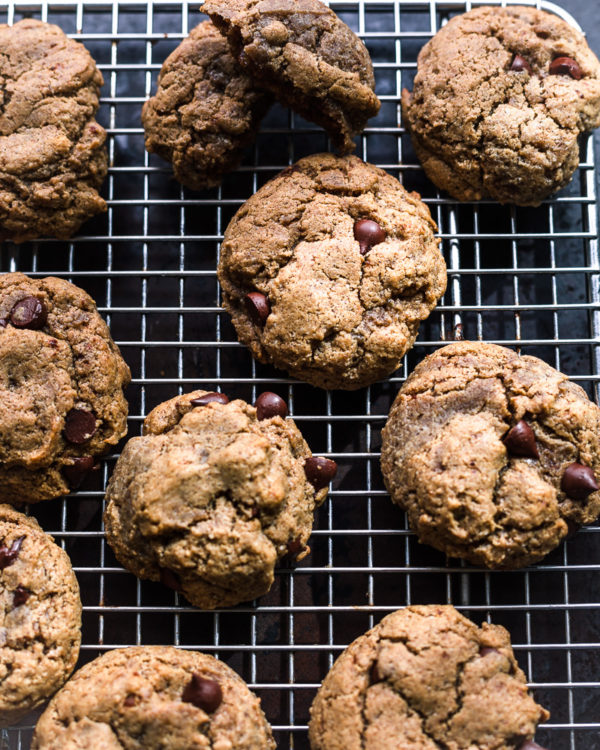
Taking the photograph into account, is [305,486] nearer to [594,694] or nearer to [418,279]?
[418,279]

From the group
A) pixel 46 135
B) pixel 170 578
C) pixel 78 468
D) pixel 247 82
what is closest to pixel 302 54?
pixel 247 82

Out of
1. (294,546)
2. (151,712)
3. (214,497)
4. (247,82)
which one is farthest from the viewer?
(247,82)

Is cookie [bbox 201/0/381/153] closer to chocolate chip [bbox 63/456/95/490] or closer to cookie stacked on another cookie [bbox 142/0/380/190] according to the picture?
cookie stacked on another cookie [bbox 142/0/380/190]

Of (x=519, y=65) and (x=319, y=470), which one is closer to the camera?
(x=319, y=470)

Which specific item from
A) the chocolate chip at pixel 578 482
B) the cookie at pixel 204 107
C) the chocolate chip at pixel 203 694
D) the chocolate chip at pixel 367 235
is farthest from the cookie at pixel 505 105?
the chocolate chip at pixel 203 694

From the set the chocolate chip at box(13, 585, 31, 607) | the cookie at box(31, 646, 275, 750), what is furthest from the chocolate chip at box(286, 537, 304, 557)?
the chocolate chip at box(13, 585, 31, 607)

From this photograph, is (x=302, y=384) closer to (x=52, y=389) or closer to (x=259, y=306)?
(x=259, y=306)
